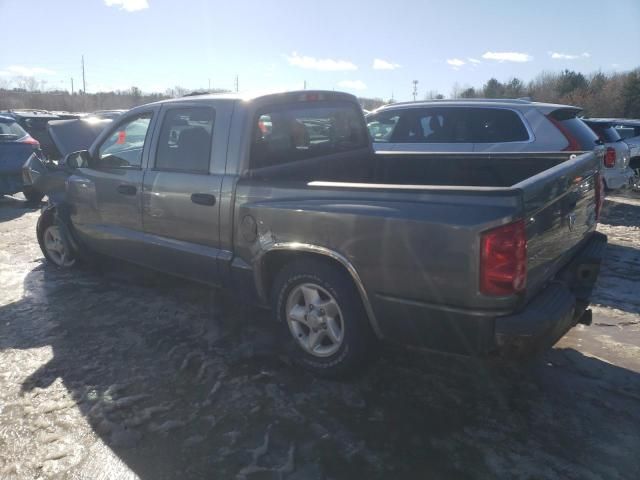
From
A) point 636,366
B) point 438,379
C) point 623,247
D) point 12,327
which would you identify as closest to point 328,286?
point 438,379

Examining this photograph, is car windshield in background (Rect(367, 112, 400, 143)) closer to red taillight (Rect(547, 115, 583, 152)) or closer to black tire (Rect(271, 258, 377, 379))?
red taillight (Rect(547, 115, 583, 152))

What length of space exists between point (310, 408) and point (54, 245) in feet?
13.6

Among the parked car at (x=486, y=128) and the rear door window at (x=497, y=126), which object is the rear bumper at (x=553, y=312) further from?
the rear door window at (x=497, y=126)

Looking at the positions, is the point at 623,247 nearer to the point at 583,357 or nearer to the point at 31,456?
the point at 583,357

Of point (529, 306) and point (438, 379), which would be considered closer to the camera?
point (529, 306)

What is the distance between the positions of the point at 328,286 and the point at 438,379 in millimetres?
988

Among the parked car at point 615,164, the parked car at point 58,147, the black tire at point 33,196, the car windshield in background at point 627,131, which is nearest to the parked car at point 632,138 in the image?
the car windshield in background at point 627,131

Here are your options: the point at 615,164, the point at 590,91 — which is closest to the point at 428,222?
the point at 615,164

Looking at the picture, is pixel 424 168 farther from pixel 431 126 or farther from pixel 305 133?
pixel 431 126

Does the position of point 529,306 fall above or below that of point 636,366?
above

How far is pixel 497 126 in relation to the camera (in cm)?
685

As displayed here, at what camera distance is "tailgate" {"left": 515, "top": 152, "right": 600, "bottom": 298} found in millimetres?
2707

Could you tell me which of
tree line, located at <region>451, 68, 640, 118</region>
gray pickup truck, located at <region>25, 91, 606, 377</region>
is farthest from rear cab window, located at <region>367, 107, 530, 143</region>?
tree line, located at <region>451, 68, 640, 118</region>

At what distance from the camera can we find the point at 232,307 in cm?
471
